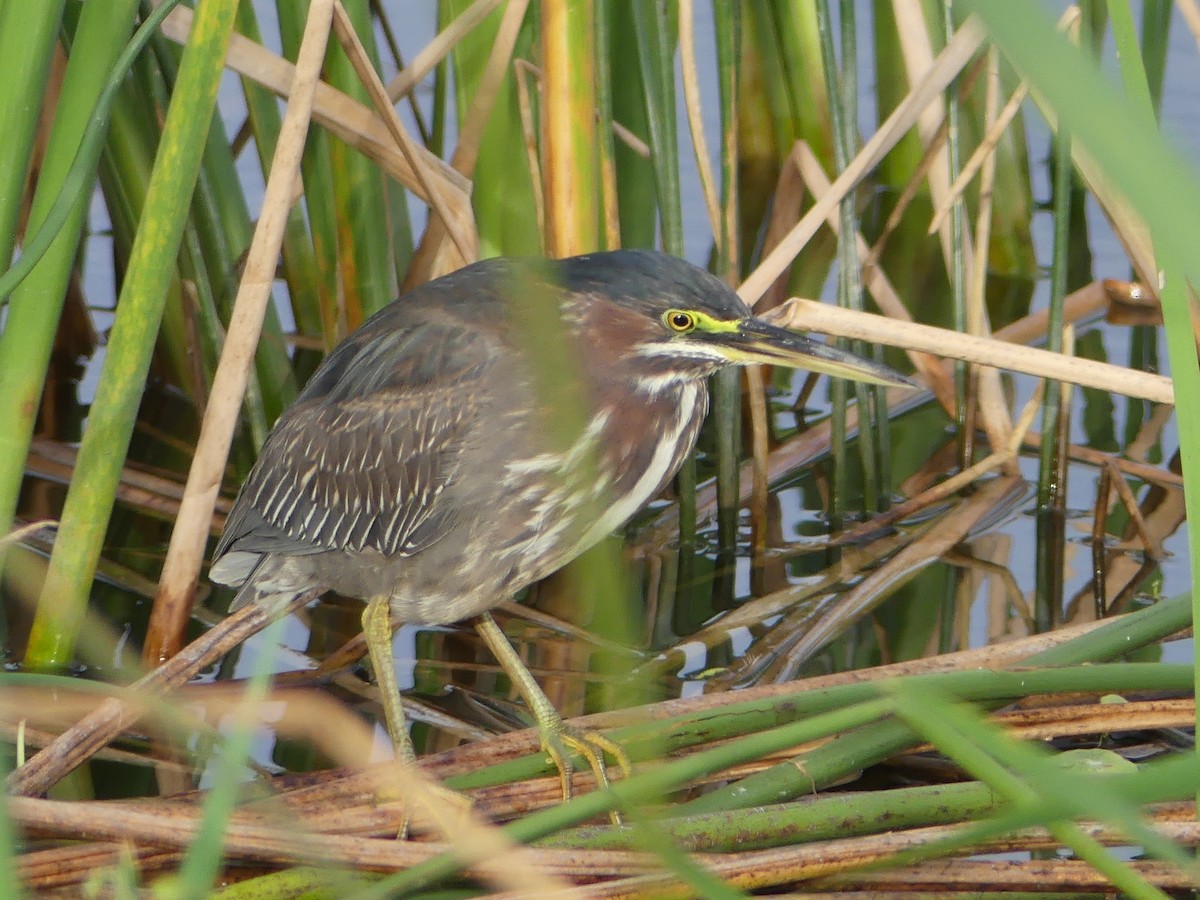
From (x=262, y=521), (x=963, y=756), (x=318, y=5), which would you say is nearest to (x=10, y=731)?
(x=262, y=521)

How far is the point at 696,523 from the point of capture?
4434 millimetres

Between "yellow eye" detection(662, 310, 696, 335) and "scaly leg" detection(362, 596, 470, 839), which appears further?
"scaly leg" detection(362, 596, 470, 839)

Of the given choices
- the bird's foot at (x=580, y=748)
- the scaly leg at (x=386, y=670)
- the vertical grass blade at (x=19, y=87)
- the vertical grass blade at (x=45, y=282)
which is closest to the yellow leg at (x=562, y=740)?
the bird's foot at (x=580, y=748)

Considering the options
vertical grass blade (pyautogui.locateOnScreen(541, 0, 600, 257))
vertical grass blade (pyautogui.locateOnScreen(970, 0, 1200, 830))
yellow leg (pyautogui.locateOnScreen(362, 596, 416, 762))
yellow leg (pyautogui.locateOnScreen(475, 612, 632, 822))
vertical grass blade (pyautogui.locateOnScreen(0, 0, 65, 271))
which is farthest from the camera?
yellow leg (pyautogui.locateOnScreen(362, 596, 416, 762))

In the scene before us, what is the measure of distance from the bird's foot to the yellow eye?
0.88m

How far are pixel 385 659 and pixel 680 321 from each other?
1087 mm

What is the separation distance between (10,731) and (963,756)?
92.8 inches

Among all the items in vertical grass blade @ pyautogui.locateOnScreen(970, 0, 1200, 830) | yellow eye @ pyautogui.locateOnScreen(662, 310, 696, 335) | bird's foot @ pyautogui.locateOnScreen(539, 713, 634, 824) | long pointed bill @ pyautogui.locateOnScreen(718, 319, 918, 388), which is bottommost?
bird's foot @ pyautogui.locateOnScreen(539, 713, 634, 824)

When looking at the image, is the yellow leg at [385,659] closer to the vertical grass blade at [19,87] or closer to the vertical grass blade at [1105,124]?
the vertical grass blade at [19,87]

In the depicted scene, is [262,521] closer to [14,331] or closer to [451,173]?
[14,331]

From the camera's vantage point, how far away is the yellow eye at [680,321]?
10.2 ft

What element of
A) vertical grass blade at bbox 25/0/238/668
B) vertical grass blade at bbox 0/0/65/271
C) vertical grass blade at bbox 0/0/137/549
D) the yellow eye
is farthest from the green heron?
vertical grass blade at bbox 0/0/65/271

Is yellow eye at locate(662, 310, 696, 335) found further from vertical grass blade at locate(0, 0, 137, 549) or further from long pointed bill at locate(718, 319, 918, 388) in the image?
vertical grass blade at locate(0, 0, 137, 549)

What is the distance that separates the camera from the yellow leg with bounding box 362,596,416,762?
11.1 ft
